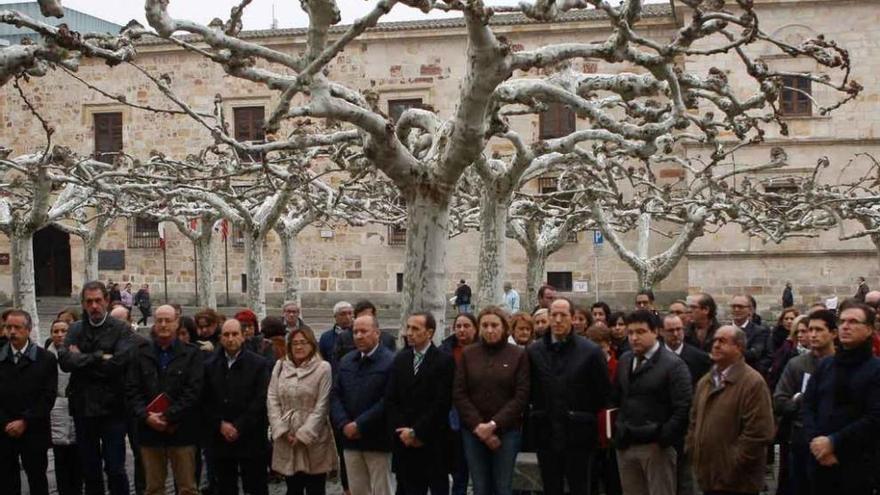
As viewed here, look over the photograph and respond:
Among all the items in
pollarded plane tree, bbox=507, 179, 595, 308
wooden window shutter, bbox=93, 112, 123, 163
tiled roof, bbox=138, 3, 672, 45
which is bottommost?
pollarded plane tree, bbox=507, 179, 595, 308

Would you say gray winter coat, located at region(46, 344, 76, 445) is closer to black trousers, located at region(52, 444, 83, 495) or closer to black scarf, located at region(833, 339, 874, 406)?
black trousers, located at region(52, 444, 83, 495)

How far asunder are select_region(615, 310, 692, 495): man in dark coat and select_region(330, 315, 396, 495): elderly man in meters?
1.55

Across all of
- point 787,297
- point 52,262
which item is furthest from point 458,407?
point 52,262

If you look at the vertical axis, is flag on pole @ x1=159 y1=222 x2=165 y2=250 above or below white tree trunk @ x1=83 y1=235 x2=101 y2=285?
above

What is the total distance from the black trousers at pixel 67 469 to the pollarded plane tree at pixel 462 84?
8.70ft

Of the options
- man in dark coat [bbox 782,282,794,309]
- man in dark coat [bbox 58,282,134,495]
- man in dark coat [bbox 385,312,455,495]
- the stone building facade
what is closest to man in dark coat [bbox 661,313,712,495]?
man in dark coat [bbox 385,312,455,495]

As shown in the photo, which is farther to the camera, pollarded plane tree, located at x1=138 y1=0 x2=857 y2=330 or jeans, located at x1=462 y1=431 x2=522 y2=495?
pollarded plane tree, located at x1=138 y1=0 x2=857 y2=330

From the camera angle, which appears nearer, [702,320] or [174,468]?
[174,468]

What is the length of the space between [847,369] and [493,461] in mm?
2316

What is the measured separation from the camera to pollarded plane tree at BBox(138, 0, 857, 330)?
26.5 ft

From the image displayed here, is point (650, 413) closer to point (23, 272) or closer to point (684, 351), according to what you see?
point (684, 351)

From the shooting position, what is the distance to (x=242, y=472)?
8.17 m

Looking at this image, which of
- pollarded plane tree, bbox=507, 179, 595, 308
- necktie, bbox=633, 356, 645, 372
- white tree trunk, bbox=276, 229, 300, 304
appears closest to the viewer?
necktie, bbox=633, 356, 645, 372

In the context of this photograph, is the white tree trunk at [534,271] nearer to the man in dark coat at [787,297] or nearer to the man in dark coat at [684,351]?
the man in dark coat at [787,297]
